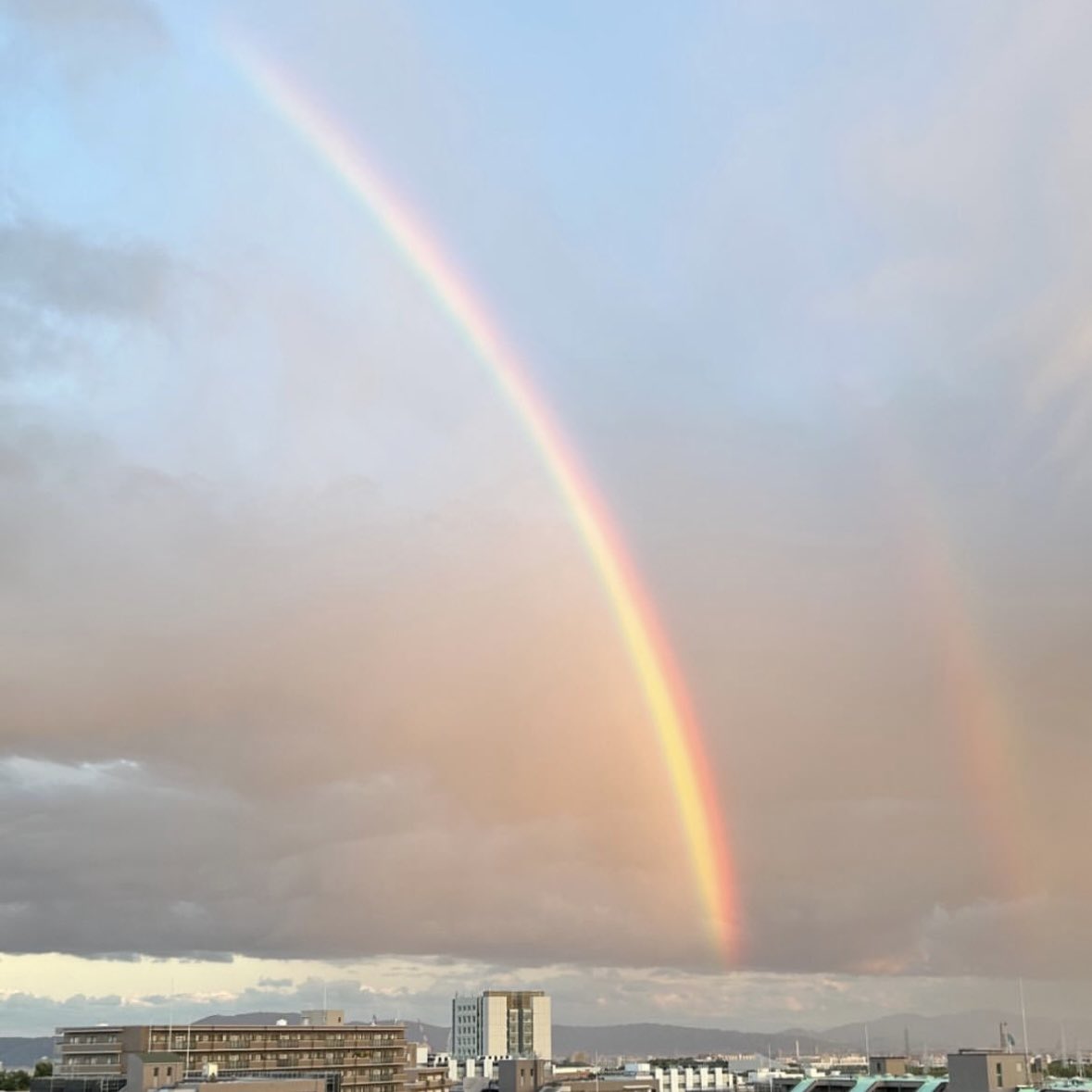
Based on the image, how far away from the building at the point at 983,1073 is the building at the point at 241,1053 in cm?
5260

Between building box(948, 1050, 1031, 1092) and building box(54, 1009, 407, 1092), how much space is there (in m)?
52.6

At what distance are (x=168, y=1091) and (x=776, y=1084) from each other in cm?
9213

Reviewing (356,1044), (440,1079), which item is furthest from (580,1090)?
(440,1079)

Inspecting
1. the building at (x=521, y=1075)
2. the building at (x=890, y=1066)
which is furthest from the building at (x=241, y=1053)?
the building at (x=890, y=1066)

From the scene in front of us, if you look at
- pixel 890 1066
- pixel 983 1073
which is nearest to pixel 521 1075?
pixel 890 1066

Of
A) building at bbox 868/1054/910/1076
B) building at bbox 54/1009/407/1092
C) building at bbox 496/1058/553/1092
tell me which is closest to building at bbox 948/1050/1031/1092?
building at bbox 868/1054/910/1076

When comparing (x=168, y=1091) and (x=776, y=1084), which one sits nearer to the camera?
(x=168, y=1091)

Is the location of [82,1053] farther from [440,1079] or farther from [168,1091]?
[440,1079]

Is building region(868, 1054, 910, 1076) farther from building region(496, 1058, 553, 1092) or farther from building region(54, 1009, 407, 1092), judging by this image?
building region(54, 1009, 407, 1092)

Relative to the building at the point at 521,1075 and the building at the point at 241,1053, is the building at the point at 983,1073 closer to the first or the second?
the building at the point at 521,1075

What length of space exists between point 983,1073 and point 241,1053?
74018mm

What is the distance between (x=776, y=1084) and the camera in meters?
156

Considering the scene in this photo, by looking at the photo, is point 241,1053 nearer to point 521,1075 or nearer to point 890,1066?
point 521,1075

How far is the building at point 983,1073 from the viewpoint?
9300 centimetres
